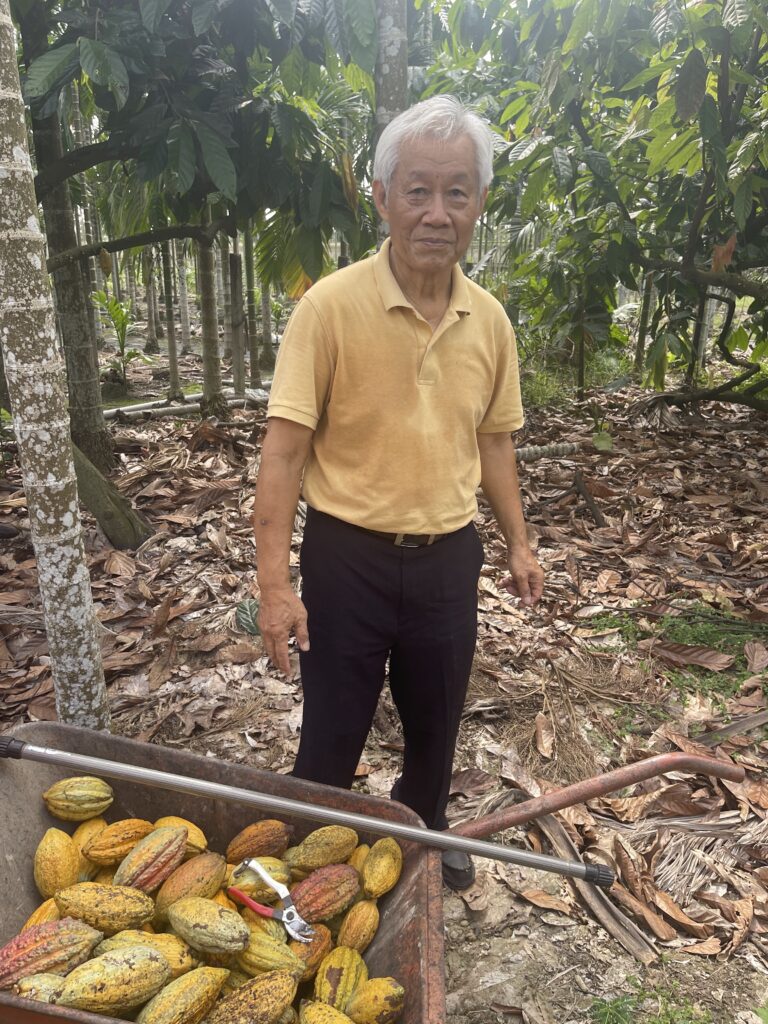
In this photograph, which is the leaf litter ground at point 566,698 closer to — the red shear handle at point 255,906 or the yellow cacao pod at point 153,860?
the red shear handle at point 255,906

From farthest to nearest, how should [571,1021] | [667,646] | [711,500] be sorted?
[711,500]
[667,646]
[571,1021]

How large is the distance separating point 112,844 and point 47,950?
0.85ft

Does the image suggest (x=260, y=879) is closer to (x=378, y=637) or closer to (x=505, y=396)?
(x=378, y=637)

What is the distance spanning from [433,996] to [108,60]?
3123mm

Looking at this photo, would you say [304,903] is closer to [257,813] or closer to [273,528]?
[257,813]

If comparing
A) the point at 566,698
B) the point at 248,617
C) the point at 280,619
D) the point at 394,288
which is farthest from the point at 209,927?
the point at 248,617

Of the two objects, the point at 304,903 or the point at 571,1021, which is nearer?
the point at 304,903

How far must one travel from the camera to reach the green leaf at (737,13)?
2.79 meters

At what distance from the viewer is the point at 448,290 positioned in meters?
1.74

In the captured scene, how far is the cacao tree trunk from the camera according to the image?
1.63 metres

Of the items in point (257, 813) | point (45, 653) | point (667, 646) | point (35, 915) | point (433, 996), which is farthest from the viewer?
point (667, 646)

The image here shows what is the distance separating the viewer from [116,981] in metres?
1.16

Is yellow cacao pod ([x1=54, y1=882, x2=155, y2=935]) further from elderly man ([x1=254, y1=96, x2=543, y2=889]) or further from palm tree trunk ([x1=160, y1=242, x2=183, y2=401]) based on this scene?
palm tree trunk ([x1=160, y1=242, x2=183, y2=401])

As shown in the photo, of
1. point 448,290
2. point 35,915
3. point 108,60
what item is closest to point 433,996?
point 35,915
